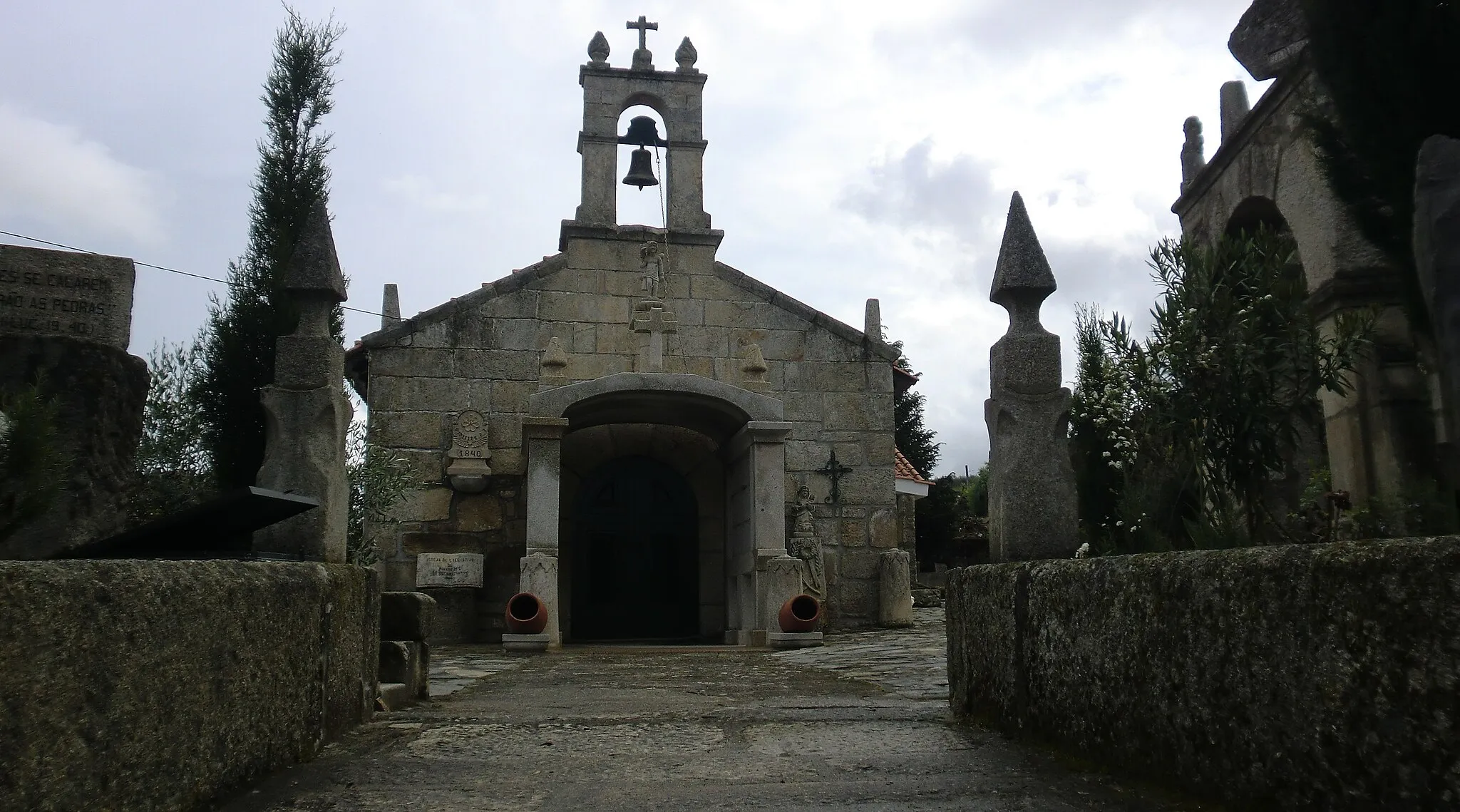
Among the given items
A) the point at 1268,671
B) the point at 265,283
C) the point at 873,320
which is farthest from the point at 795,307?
the point at 1268,671

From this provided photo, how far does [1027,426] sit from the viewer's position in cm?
422

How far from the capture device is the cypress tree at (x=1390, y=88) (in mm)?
5441

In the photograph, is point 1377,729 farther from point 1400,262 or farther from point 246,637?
point 1400,262

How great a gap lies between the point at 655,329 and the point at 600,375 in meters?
1.08

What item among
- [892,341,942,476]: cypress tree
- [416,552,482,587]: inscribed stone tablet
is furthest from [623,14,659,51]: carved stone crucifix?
[892,341,942,476]: cypress tree

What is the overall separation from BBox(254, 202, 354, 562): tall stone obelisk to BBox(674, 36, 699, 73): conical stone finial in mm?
7596

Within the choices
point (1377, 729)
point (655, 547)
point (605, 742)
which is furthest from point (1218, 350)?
point (655, 547)

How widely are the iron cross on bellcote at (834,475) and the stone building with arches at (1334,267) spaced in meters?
4.41

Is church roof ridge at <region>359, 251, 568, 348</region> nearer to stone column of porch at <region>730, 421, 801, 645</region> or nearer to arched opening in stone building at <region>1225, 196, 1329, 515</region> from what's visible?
stone column of porch at <region>730, 421, 801, 645</region>

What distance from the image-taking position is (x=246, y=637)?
260 cm

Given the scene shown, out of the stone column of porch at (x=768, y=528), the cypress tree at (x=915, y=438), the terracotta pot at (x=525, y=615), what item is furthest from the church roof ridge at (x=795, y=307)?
the cypress tree at (x=915, y=438)

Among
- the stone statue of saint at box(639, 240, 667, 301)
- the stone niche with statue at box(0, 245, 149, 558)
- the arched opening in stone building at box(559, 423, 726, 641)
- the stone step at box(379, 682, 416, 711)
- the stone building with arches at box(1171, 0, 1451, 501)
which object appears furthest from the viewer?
the arched opening in stone building at box(559, 423, 726, 641)

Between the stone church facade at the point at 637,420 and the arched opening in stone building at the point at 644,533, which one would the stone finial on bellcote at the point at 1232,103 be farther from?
the arched opening in stone building at the point at 644,533

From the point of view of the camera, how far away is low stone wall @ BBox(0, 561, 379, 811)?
169 cm
